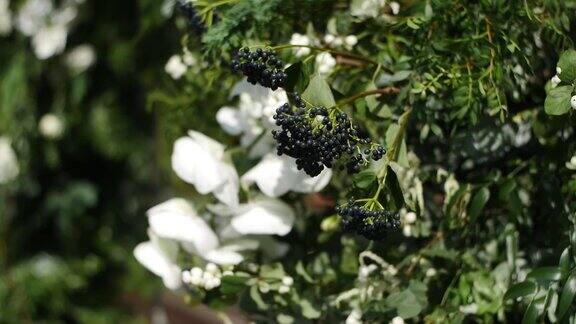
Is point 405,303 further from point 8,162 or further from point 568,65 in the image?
point 8,162

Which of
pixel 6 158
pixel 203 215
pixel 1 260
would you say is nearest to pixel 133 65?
pixel 6 158

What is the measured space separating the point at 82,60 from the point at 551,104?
73.7 inches

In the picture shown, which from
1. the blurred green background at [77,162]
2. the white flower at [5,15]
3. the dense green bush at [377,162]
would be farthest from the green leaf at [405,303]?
the white flower at [5,15]

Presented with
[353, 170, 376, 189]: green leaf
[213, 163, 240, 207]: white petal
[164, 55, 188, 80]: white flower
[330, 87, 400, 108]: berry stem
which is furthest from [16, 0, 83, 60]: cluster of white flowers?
[353, 170, 376, 189]: green leaf

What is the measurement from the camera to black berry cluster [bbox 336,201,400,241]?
0.93 m

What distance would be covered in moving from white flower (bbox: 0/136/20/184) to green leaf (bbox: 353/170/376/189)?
1828 millimetres

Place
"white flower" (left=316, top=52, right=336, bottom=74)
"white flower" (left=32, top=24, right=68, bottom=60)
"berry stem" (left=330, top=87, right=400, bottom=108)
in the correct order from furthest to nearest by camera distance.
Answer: "white flower" (left=32, top=24, right=68, bottom=60), "white flower" (left=316, top=52, right=336, bottom=74), "berry stem" (left=330, top=87, right=400, bottom=108)

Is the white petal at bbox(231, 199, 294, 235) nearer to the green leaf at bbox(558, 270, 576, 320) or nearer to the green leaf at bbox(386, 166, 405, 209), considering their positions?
the green leaf at bbox(386, 166, 405, 209)

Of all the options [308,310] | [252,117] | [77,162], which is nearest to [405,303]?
[308,310]

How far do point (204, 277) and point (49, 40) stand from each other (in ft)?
4.92

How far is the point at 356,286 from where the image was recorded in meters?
1.22

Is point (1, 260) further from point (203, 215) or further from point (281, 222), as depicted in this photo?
point (281, 222)

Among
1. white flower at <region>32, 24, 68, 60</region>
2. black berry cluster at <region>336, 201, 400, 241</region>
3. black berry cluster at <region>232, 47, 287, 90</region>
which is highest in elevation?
black berry cluster at <region>232, 47, 287, 90</region>

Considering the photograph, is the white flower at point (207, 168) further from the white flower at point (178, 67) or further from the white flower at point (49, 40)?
the white flower at point (49, 40)
